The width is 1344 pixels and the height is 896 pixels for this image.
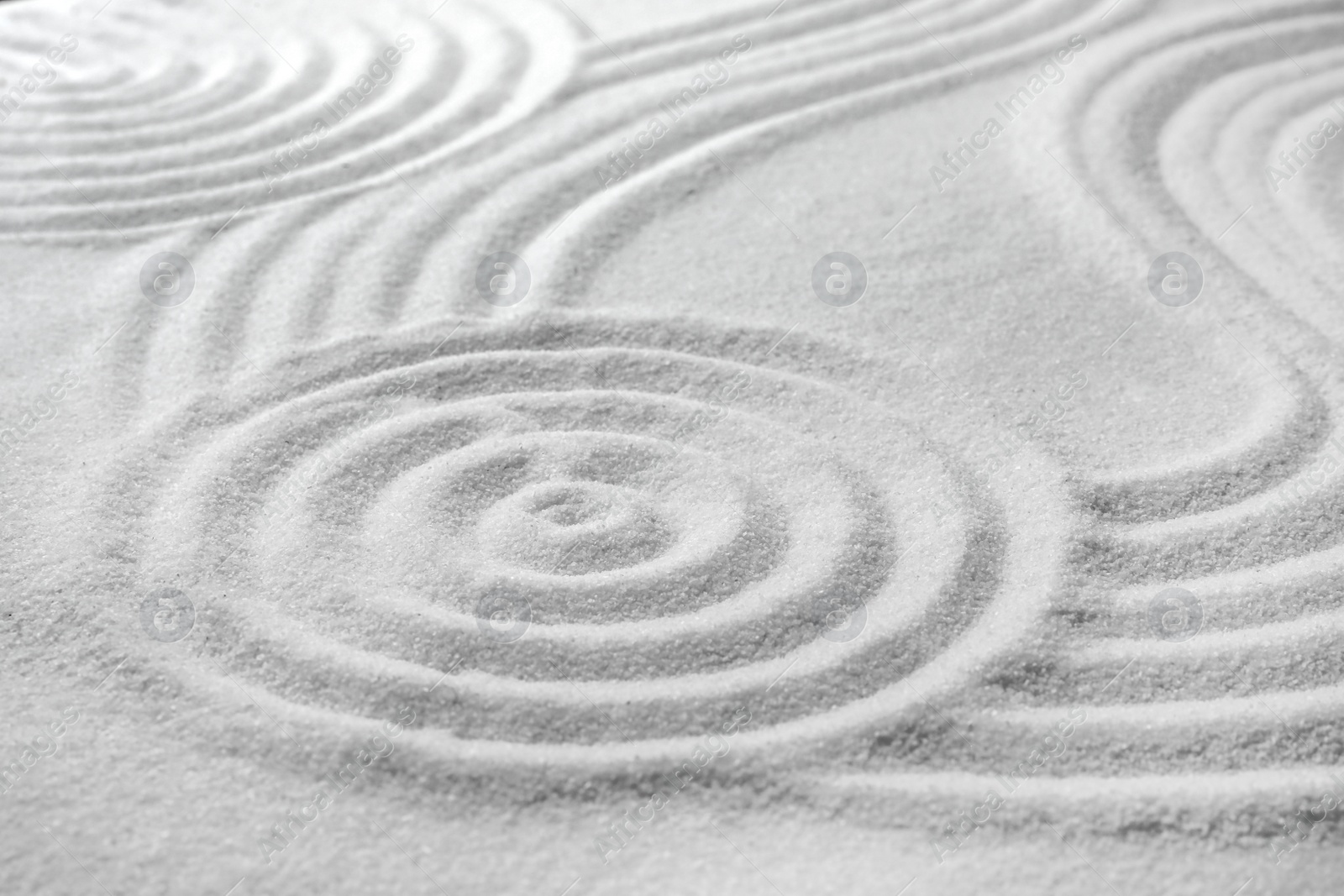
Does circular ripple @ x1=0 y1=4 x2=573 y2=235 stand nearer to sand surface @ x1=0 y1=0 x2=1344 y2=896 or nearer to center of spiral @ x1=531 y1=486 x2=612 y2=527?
sand surface @ x1=0 y1=0 x2=1344 y2=896

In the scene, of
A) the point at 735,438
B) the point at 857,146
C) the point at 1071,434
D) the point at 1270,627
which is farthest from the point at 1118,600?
the point at 857,146

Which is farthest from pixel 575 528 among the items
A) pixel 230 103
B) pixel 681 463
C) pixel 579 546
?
pixel 230 103

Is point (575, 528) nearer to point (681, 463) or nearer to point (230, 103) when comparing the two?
point (681, 463)

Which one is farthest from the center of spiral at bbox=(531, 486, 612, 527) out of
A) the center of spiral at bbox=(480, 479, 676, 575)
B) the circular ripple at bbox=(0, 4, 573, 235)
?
the circular ripple at bbox=(0, 4, 573, 235)

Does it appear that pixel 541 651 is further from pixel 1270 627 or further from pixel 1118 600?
pixel 1270 627

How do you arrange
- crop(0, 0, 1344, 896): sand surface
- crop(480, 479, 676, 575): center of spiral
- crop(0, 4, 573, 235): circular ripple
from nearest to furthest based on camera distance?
crop(0, 0, 1344, 896): sand surface
crop(480, 479, 676, 575): center of spiral
crop(0, 4, 573, 235): circular ripple

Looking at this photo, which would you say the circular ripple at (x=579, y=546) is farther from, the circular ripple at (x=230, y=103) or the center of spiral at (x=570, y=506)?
the circular ripple at (x=230, y=103)

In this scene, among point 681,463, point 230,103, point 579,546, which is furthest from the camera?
point 230,103

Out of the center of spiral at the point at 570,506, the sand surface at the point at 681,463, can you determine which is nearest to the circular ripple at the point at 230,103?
the sand surface at the point at 681,463
